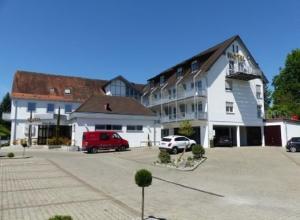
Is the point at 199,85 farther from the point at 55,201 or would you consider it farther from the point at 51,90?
the point at 55,201

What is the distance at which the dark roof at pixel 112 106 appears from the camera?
38.6 meters

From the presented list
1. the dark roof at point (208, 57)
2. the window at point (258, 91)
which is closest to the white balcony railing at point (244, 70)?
the dark roof at point (208, 57)

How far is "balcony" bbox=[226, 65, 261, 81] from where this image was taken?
38016 millimetres

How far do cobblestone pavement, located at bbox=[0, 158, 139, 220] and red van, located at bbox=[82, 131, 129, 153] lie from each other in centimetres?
1829

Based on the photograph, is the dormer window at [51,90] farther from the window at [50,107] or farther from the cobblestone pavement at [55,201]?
the cobblestone pavement at [55,201]

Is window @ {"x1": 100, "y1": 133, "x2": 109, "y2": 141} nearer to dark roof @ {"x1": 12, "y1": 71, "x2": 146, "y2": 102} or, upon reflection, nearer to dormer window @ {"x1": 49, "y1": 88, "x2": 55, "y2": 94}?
dark roof @ {"x1": 12, "y1": 71, "x2": 146, "y2": 102}

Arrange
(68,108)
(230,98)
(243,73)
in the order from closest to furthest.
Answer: (243,73), (230,98), (68,108)

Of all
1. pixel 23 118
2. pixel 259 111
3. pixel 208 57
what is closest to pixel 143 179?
pixel 208 57

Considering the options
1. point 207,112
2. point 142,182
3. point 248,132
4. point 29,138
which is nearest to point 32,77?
point 29,138

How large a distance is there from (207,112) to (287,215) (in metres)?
29.1

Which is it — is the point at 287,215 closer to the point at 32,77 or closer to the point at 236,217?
the point at 236,217

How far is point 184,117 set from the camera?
39.0 meters

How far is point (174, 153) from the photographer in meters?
28.2

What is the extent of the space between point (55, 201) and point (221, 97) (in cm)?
3169
